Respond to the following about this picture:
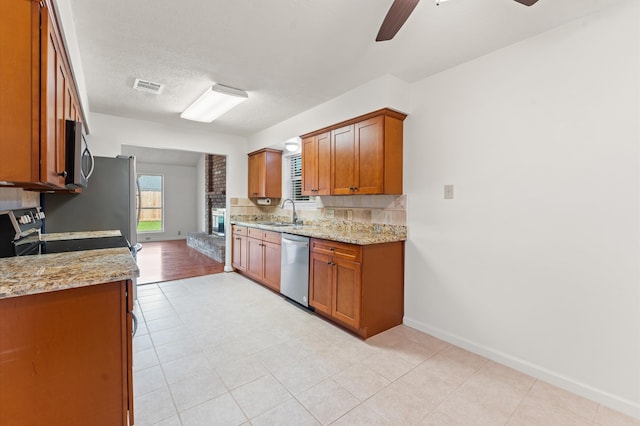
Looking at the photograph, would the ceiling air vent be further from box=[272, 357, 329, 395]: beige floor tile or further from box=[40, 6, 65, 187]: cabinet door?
box=[272, 357, 329, 395]: beige floor tile

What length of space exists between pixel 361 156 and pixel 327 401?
2.16 metres

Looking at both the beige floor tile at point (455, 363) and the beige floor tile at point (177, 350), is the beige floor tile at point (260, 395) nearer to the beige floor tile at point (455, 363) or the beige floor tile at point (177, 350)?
the beige floor tile at point (177, 350)

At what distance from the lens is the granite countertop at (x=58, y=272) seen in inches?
45.2

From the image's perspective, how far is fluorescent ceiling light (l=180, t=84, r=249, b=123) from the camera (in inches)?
120

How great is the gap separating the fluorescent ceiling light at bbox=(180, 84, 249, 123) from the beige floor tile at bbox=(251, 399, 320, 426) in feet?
→ 9.41

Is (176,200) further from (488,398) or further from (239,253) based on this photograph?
(488,398)

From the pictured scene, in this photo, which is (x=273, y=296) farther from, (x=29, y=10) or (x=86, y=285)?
(x=29, y=10)

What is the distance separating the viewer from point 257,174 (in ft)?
16.3

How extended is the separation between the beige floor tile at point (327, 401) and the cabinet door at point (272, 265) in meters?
1.92

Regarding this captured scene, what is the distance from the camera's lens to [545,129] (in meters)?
2.08

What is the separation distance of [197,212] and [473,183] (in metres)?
8.74

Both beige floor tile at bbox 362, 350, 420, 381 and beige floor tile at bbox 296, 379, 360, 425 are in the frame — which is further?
beige floor tile at bbox 362, 350, 420, 381

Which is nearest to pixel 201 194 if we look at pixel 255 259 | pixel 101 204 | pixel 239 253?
pixel 239 253

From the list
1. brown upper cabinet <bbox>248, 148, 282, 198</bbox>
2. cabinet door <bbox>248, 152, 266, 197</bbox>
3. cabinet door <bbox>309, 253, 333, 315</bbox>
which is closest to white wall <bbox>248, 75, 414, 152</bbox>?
brown upper cabinet <bbox>248, 148, 282, 198</bbox>
